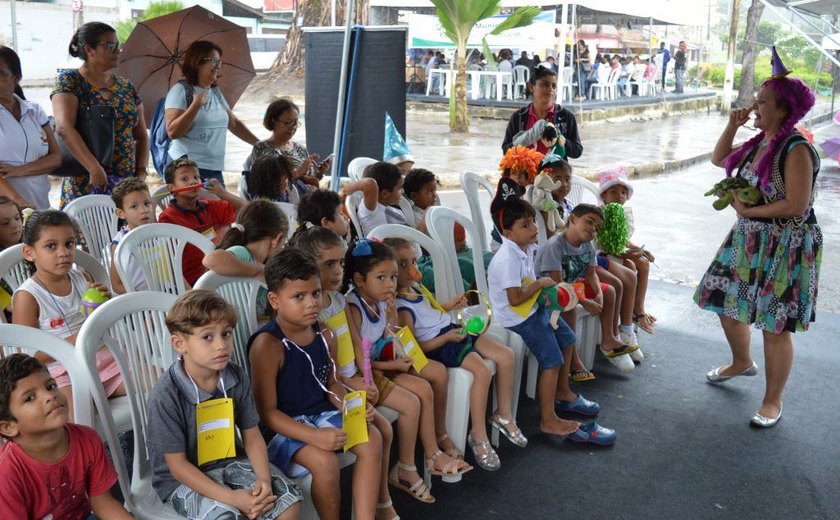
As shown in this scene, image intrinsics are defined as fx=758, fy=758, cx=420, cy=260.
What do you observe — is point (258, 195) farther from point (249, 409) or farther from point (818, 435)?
point (818, 435)

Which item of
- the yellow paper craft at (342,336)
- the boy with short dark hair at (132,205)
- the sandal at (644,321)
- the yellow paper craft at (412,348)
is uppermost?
the boy with short dark hair at (132,205)

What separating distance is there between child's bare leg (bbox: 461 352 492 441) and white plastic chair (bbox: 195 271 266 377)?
32.2 inches

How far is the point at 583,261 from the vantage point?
3.69 meters

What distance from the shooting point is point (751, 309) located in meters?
3.43

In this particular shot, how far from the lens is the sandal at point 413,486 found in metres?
2.64

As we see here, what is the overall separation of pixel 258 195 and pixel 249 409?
1.82 metres

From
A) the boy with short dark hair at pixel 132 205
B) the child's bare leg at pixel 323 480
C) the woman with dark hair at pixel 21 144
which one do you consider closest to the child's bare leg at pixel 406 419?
the child's bare leg at pixel 323 480

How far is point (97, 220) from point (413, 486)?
6.48 feet

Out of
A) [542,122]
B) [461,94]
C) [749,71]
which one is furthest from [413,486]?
[749,71]

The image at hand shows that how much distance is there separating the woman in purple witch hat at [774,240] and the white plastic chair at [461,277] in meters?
1.03

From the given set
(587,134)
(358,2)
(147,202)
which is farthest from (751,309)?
(587,134)

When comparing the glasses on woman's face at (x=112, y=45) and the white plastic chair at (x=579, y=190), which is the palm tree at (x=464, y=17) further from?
the glasses on woman's face at (x=112, y=45)

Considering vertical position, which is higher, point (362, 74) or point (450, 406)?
point (362, 74)

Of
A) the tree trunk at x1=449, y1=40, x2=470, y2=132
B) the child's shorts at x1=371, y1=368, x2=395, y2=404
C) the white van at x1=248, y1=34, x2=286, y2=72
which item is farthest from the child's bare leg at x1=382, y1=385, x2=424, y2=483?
the white van at x1=248, y1=34, x2=286, y2=72
